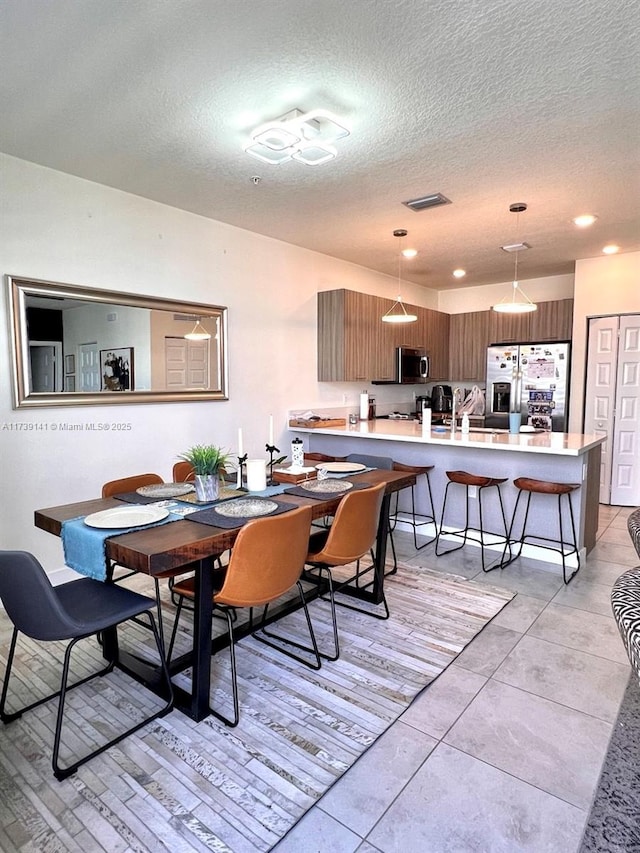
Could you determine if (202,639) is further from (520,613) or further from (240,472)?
(520,613)

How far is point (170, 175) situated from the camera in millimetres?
3297

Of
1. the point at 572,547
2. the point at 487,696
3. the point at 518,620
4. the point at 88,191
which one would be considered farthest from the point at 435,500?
the point at 88,191

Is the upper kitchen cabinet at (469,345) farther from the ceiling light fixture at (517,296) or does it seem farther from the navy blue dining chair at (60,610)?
the navy blue dining chair at (60,610)

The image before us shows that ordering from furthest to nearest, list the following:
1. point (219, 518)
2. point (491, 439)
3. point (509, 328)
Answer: point (509, 328) → point (491, 439) → point (219, 518)

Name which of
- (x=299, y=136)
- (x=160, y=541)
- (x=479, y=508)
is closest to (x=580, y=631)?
(x=479, y=508)

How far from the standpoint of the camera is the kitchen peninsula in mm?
3672

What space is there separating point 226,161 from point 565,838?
363 cm

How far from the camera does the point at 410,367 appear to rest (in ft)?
20.9

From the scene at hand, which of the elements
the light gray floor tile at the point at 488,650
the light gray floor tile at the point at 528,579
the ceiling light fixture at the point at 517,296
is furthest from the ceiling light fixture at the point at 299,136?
the light gray floor tile at the point at 528,579

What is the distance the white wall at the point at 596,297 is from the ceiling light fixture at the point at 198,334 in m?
4.18

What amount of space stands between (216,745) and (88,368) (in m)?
2.63

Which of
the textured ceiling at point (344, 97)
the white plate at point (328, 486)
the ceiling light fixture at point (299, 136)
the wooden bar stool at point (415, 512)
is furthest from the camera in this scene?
the wooden bar stool at point (415, 512)

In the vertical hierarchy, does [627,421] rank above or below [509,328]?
below

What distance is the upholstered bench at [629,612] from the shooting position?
52.5 inches
